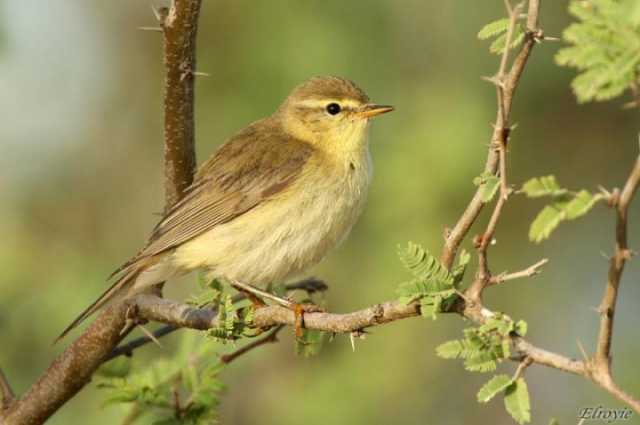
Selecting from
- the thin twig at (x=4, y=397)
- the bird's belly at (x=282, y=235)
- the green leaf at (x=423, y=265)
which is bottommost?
the thin twig at (x=4, y=397)

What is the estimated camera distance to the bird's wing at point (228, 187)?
15.7 ft

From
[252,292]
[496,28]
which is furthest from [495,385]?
[252,292]

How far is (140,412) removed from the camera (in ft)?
13.4

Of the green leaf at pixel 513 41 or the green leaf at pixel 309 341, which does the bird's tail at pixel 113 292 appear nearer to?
the green leaf at pixel 309 341

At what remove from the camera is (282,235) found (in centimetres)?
472

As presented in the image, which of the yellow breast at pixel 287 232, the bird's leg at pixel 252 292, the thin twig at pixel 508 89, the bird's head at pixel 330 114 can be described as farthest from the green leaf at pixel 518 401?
the bird's head at pixel 330 114

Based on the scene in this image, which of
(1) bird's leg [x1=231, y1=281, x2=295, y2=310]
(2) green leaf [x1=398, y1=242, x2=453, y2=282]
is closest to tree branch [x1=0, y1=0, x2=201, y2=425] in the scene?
(1) bird's leg [x1=231, y1=281, x2=295, y2=310]

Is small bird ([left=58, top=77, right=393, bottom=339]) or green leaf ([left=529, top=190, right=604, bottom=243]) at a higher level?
green leaf ([left=529, top=190, right=604, bottom=243])

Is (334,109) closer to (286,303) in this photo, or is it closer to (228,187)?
(228,187)

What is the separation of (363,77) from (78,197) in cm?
227

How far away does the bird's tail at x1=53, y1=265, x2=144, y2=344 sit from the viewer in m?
4.44

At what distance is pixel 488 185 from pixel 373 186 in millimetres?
3934

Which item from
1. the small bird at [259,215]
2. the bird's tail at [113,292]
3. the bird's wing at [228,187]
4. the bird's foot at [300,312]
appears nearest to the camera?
the bird's foot at [300,312]

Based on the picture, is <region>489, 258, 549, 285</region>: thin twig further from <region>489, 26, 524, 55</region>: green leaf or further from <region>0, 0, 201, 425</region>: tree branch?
<region>0, 0, 201, 425</region>: tree branch
